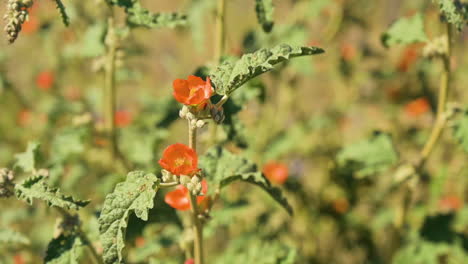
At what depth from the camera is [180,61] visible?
12.7ft

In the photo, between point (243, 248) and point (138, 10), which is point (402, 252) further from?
point (138, 10)

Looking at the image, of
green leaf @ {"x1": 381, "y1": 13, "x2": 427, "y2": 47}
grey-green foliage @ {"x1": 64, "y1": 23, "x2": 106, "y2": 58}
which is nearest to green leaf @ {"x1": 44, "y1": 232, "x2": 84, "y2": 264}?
grey-green foliage @ {"x1": 64, "y1": 23, "x2": 106, "y2": 58}

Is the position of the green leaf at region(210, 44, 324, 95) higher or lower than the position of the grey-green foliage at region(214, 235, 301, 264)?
higher

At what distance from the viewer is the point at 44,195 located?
3.63 ft

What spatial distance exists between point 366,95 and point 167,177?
2319 millimetres

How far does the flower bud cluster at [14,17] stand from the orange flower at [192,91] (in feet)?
1.15

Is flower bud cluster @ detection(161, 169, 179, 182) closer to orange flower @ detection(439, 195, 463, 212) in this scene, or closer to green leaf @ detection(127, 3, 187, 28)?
green leaf @ detection(127, 3, 187, 28)

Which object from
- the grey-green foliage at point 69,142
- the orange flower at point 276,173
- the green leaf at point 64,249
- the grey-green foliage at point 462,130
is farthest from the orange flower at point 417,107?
the green leaf at point 64,249

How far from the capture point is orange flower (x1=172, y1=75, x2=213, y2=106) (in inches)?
40.9

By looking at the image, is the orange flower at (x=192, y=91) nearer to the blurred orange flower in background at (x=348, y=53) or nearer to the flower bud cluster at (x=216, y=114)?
the flower bud cluster at (x=216, y=114)

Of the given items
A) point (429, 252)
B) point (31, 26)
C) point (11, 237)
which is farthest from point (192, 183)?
point (31, 26)

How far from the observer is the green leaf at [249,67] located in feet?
3.32

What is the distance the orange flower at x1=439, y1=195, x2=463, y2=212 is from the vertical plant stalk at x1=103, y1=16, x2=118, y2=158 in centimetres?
192

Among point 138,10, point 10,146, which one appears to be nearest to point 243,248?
point 138,10
